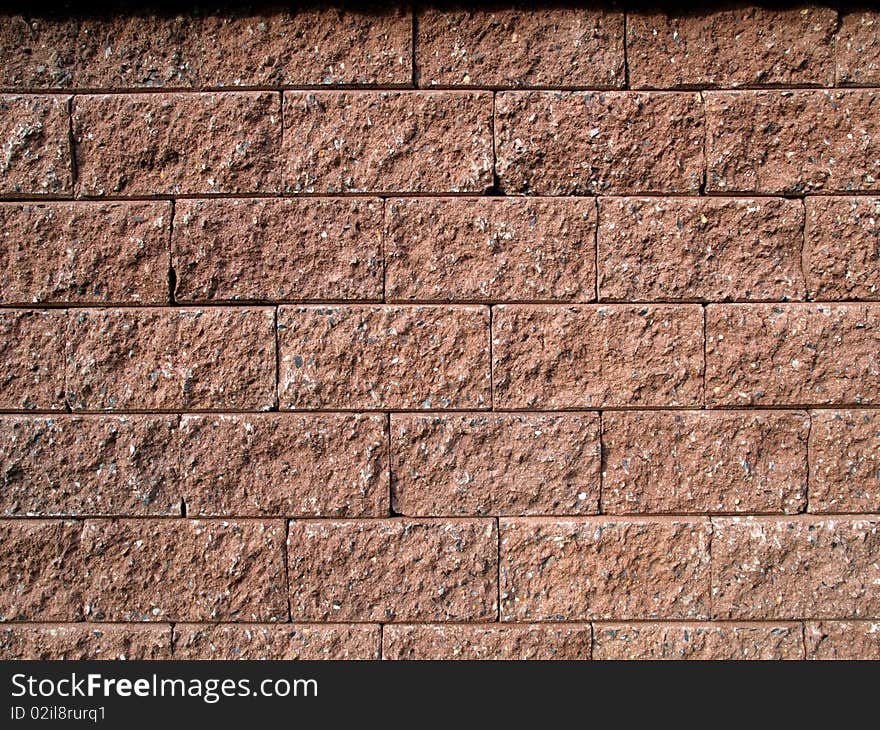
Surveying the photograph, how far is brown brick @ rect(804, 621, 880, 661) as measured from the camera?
8.38 feet

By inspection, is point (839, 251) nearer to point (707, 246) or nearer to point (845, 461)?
point (707, 246)

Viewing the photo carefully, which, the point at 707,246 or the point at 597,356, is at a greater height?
the point at 707,246

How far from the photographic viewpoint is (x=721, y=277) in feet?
8.34

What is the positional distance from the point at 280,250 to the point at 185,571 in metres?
1.39

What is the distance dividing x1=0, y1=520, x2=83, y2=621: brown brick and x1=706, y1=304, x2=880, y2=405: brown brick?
2770mm

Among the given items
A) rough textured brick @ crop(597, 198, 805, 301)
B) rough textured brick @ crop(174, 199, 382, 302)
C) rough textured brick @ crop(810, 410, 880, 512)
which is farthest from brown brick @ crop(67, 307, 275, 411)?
rough textured brick @ crop(810, 410, 880, 512)

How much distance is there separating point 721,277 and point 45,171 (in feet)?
9.31

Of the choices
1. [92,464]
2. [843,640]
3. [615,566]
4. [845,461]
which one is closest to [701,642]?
[615,566]

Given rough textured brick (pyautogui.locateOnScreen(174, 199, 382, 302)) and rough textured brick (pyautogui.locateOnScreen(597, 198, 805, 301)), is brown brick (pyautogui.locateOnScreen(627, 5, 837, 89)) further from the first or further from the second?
rough textured brick (pyautogui.locateOnScreen(174, 199, 382, 302))

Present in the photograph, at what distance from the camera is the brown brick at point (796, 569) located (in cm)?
→ 255

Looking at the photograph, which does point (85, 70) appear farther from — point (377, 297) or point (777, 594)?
point (777, 594)

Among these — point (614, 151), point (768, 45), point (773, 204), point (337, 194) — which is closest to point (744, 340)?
point (773, 204)

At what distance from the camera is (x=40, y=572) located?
2592 mm

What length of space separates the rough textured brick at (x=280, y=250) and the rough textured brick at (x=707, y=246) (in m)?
0.98
